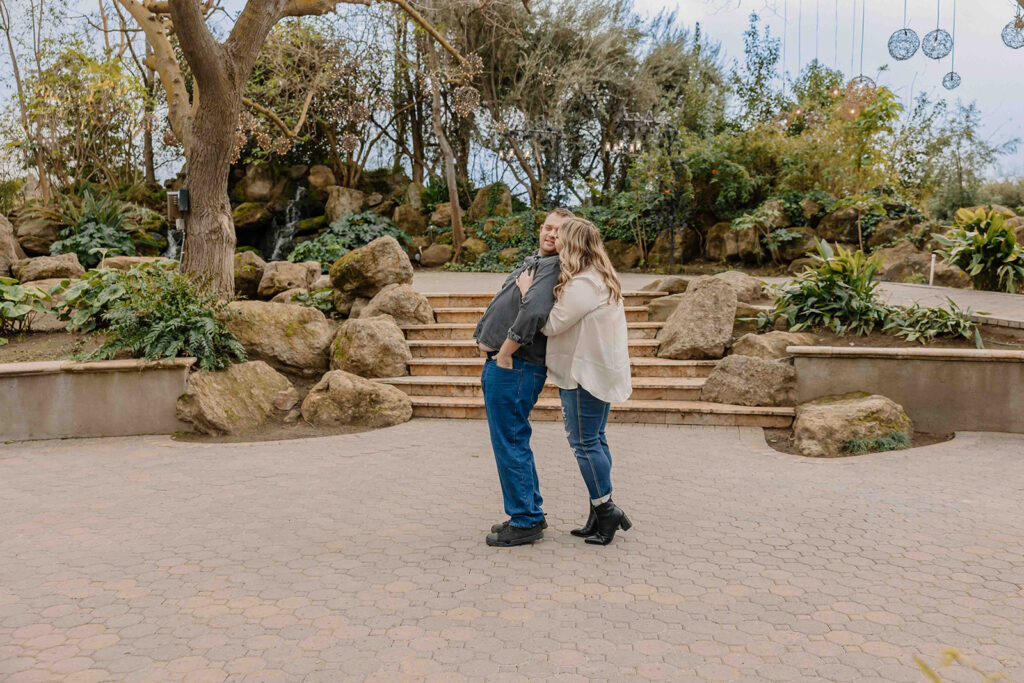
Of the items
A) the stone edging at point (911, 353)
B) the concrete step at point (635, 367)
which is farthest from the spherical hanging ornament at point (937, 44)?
the concrete step at point (635, 367)

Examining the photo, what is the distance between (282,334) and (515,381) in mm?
4943

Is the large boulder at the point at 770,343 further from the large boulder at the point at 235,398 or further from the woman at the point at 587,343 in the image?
the large boulder at the point at 235,398

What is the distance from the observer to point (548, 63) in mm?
19562

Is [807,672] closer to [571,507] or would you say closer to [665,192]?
[571,507]

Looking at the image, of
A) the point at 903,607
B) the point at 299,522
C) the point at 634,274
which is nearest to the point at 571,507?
the point at 299,522

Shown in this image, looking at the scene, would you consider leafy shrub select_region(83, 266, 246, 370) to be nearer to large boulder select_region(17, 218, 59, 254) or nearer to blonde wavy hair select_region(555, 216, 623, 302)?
blonde wavy hair select_region(555, 216, 623, 302)

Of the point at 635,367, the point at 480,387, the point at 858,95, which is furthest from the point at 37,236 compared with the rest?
the point at 858,95

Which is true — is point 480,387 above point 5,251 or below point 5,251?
below

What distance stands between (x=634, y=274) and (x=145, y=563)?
12178mm

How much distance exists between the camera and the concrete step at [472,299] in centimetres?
999

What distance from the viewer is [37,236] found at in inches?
602

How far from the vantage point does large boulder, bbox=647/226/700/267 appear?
15.8m

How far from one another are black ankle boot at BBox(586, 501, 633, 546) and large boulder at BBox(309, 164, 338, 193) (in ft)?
59.0

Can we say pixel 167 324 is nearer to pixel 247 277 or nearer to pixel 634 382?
pixel 247 277
